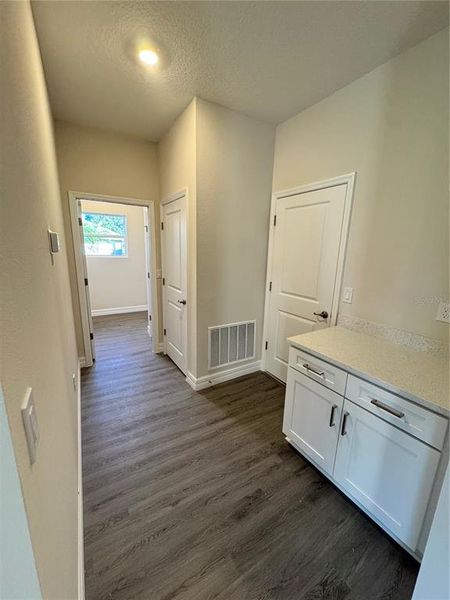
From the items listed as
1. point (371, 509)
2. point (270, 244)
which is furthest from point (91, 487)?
point (270, 244)

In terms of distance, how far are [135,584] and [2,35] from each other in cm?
211

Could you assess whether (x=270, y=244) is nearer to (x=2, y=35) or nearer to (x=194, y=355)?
(x=194, y=355)

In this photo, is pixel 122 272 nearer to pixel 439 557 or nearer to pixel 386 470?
pixel 386 470

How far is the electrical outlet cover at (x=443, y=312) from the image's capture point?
5.16ft

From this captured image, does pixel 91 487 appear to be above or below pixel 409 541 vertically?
below

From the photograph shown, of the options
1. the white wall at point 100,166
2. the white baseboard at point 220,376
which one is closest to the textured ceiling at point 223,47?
the white wall at point 100,166

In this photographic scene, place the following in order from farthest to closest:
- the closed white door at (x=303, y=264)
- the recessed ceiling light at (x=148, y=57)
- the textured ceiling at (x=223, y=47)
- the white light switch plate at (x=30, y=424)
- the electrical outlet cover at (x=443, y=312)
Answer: the closed white door at (x=303, y=264)
the recessed ceiling light at (x=148, y=57)
the electrical outlet cover at (x=443, y=312)
the textured ceiling at (x=223, y=47)
the white light switch plate at (x=30, y=424)

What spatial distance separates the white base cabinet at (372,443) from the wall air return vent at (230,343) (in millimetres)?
1113

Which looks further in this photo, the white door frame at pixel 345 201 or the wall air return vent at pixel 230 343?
the wall air return vent at pixel 230 343

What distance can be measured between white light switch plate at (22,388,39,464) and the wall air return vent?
7.01 feet

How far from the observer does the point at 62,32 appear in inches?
62.8

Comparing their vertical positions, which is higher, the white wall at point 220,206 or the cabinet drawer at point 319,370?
the white wall at point 220,206

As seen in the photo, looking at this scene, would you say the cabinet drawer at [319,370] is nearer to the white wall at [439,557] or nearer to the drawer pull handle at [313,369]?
the drawer pull handle at [313,369]

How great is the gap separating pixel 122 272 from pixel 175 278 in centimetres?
313
